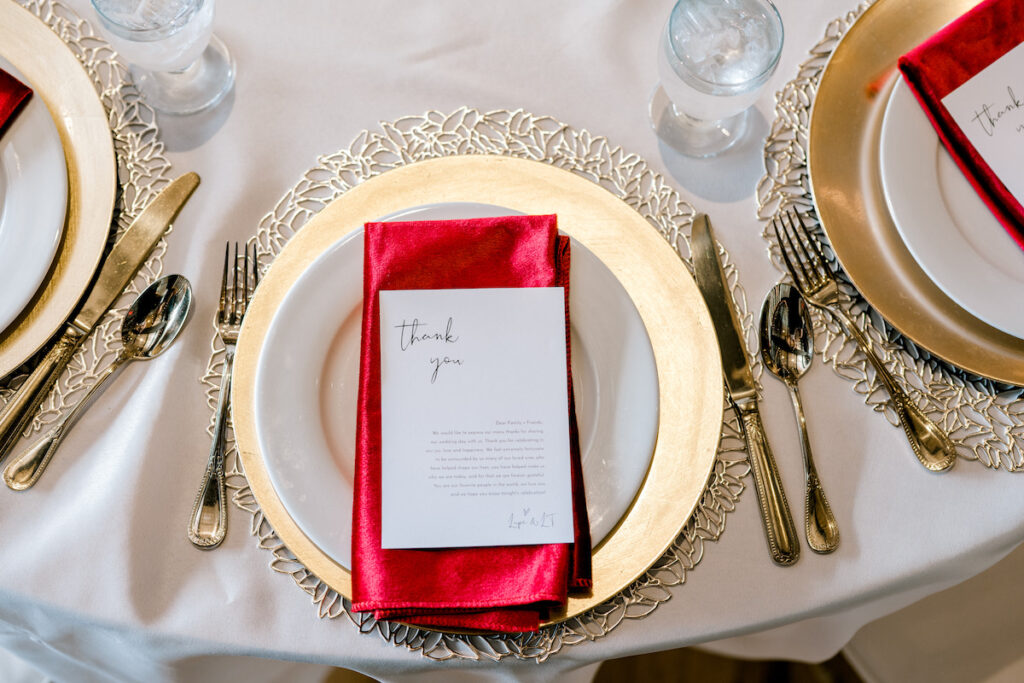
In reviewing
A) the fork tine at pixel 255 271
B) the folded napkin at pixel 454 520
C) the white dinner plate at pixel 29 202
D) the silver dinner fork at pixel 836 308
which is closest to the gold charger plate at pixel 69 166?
the white dinner plate at pixel 29 202

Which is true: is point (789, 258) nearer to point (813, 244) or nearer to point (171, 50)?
point (813, 244)

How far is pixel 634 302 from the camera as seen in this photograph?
611mm

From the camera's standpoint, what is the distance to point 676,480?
57cm

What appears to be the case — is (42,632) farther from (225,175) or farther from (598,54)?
(598,54)

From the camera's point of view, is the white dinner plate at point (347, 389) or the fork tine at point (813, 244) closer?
the white dinner plate at point (347, 389)

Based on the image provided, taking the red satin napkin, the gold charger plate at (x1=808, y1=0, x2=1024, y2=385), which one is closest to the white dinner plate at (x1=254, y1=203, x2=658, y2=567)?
the gold charger plate at (x1=808, y1=0, x2=1024, y2=385)

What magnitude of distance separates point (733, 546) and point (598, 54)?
496mm

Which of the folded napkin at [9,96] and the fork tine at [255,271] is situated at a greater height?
the folded napkin at [9,96]

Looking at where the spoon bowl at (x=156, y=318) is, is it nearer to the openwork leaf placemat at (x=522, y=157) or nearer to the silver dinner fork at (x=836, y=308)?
the openwork leaf placemat at (x=522, y=157)

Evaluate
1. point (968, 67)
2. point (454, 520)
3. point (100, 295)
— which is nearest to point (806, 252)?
point (968, 67)

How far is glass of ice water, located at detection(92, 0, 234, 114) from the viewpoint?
2.04 ft

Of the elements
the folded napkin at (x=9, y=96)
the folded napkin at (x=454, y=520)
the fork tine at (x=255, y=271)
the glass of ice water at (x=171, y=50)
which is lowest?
the folded napkin at (x=454, y=520)

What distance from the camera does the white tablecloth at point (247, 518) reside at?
0.59 meters

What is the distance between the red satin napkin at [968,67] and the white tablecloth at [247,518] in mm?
124
